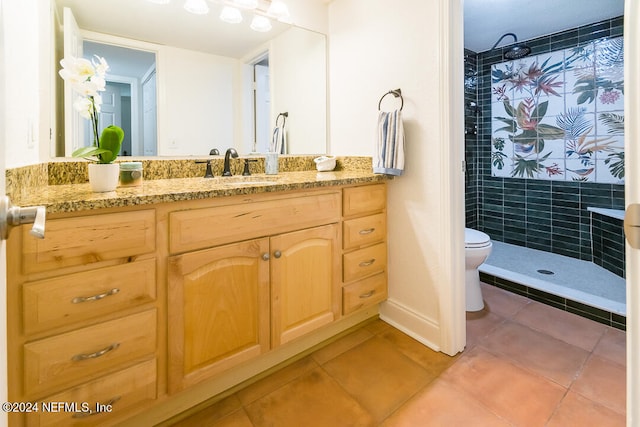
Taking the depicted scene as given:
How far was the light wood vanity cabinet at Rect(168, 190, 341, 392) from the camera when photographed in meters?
1.18

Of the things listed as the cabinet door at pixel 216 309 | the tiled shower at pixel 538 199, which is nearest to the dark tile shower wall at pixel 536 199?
the tiled shower at pixel 538 199

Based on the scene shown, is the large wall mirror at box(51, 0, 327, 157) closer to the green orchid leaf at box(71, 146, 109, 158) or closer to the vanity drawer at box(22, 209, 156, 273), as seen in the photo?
the green orchid leaf at box(71, 146, 109, 158)

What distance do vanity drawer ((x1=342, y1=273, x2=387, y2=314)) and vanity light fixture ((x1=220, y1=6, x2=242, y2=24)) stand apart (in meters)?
1.65

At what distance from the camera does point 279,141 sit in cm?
216

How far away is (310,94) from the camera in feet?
7.41

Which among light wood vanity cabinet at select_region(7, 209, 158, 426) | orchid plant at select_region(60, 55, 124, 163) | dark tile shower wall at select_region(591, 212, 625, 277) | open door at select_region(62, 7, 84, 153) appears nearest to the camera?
light wood vanity cabinet at select_region(7, 209, 158, 426)

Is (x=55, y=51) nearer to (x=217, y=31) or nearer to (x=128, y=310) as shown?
(x=217, y=31)

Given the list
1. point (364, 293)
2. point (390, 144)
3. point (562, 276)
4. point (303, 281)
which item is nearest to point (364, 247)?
point (364, 293)

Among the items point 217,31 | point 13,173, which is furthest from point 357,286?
point 217,31

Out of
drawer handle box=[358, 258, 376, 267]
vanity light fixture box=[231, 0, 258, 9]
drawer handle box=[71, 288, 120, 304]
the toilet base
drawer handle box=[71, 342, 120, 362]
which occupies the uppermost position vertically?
vanity light fixture box=[231, 0, 258, 9]

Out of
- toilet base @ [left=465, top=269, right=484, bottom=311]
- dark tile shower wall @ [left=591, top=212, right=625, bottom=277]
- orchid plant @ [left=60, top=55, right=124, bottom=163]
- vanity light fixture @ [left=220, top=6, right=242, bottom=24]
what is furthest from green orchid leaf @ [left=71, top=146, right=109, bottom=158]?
dark tile shower wall @ [left=591, top=212, right=625, bottom=277]

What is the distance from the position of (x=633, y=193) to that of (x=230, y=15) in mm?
2031

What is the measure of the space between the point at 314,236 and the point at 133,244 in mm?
763

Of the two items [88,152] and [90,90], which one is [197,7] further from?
[88,152]
